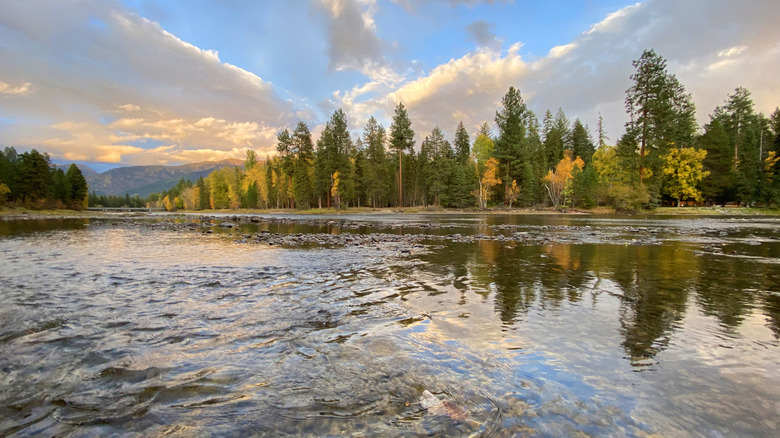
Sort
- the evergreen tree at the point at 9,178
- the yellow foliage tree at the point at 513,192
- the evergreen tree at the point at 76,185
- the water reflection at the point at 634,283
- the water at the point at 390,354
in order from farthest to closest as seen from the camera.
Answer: the evergreen tree at the point at 76,185 < the evergreen tree at the point at 9,178 < the yellow foliage tree at the point at 513,192 < the water reflection at the point at 634,283 < the water at the point at 390,354

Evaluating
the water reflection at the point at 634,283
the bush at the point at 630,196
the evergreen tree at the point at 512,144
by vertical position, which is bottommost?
the water reflection at the point at 634,283

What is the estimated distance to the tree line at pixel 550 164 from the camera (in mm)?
50656

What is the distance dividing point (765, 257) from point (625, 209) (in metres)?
47.0

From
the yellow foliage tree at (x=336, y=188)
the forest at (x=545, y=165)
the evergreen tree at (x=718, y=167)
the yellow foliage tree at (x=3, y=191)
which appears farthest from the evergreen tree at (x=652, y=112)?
the yellow foliage tree at (x=3, y=191)

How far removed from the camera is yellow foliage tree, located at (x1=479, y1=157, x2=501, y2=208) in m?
71.2

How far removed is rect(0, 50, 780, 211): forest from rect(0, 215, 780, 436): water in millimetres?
53463

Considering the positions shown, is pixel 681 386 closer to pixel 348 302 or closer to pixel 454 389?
pixel 454 389

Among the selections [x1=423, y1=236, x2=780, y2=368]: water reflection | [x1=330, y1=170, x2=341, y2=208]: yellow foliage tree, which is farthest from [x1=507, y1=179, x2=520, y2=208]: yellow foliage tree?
[x1=423, y1=236, x2=780, y2=368]: water reflection

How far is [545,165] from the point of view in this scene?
7888 cm

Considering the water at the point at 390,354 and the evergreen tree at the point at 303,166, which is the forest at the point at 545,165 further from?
the water at the point at 390,354

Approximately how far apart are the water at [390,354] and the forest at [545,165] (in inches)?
2105

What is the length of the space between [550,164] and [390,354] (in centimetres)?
9778

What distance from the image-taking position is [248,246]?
1612 cm

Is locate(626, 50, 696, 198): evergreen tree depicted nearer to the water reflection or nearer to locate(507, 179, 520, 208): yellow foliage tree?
locate(507, 179, 520, 208): yellow foliage tree
